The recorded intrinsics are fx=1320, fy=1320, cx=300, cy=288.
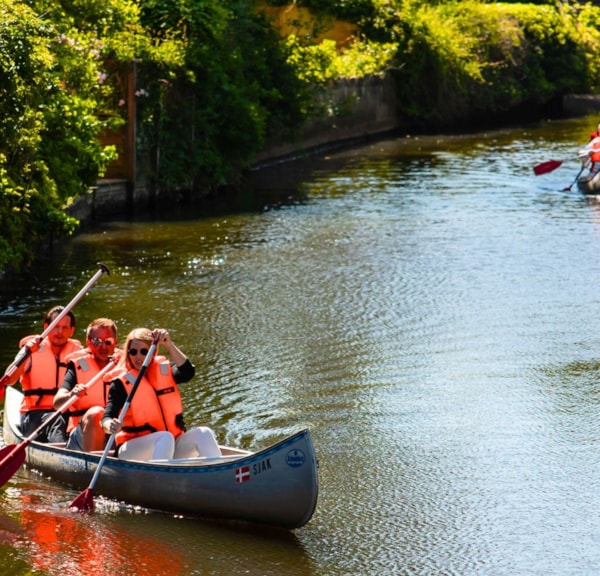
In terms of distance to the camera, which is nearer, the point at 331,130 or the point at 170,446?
the point at 170,446

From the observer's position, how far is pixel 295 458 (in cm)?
863

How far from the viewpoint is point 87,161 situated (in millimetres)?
19281

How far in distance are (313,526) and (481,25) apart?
111 ft

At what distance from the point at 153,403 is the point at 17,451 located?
1169 mm

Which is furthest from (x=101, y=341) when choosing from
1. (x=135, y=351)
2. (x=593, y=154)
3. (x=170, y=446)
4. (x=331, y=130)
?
(x=331, y=130)

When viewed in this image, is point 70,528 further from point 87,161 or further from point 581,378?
point 87,161

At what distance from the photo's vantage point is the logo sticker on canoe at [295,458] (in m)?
8.63

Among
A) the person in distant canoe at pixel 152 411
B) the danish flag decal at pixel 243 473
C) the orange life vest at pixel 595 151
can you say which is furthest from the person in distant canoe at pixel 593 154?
the danish flag decal at pixel 243 473

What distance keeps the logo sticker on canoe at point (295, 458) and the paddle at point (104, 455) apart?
1.37 meters

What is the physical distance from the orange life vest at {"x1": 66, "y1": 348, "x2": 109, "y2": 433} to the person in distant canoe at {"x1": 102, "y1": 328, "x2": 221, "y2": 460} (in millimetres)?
678

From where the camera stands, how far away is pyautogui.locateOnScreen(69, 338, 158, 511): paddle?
9367 millimetres

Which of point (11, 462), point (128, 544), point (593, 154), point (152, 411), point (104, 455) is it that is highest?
point (593, 154)

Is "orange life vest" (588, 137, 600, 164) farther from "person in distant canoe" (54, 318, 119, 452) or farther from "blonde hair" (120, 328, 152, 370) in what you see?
"blonde hair" (120, 328, 152, 370)

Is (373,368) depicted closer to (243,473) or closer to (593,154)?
(243,473)
